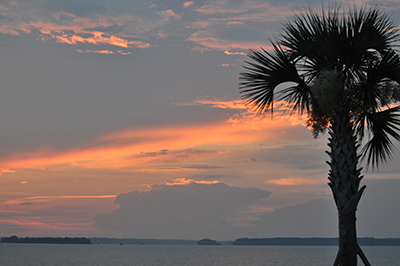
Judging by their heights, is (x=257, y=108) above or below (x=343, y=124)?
above

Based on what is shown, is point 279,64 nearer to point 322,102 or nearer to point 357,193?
point 322,102

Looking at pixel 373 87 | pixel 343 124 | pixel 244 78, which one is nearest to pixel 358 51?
pixel 373 87

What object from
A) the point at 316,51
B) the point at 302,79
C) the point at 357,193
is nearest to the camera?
the point at 357,193

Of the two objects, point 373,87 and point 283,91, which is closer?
point 373,87

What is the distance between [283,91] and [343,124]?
199 centimetres

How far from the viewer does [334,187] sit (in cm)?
1059

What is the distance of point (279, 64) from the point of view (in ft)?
38.0

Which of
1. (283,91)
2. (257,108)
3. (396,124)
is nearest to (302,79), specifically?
(283,91)

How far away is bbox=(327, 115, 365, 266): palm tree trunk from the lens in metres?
10.3

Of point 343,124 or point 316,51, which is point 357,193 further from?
point 316,51

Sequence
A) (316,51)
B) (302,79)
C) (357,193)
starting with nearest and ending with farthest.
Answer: (357,193)
(316,51)
(302,79)

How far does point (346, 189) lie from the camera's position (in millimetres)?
10398

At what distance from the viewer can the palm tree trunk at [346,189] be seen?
1032 centimetres

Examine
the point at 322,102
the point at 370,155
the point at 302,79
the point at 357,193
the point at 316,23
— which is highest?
the point at 316,23
